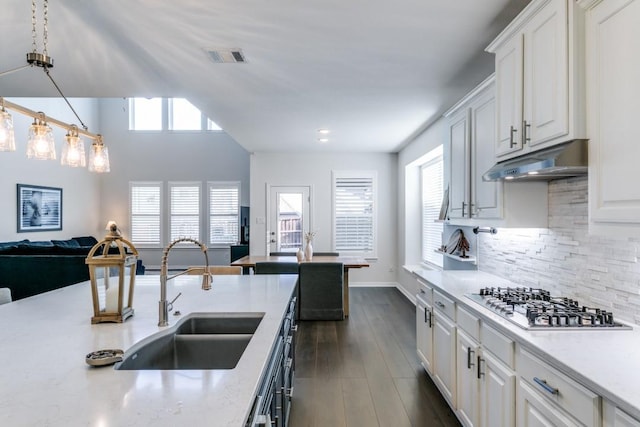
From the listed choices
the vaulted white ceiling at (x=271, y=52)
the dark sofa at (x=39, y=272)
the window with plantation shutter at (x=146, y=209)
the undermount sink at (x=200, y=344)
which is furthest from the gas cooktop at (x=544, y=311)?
the window with plantation shutter at (x=146, y=209)

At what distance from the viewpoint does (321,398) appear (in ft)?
9.42

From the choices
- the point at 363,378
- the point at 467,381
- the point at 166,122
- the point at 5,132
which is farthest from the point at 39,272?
→ the point at 467,381

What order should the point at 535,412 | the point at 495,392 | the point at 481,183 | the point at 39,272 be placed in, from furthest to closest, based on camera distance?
1. the point at 39,272
2. the point at 481,183
3. the point at 495,392
4. the point at 535,412

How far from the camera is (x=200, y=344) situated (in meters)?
1.75

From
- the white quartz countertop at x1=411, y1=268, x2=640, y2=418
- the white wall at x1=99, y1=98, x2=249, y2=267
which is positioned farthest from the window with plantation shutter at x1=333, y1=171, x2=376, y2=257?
the white quartz countertop at x1=411, y1=268, x2=640, y2=418

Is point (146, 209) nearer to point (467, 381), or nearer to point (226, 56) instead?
point (226, 56)

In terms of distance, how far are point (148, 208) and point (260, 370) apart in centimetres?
926

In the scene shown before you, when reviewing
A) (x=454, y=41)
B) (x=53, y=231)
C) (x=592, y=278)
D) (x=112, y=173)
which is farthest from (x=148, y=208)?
(x=592, y=278)

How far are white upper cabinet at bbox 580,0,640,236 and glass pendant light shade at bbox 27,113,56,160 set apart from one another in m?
2.82

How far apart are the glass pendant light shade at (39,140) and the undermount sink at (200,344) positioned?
1.42 m

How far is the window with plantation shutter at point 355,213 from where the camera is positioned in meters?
7.30

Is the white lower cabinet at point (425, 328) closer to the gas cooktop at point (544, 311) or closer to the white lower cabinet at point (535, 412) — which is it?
the gas cooktop at point (544, 311)

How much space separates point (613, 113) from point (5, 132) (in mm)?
2908

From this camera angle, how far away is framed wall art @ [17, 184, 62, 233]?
693 centimetres
